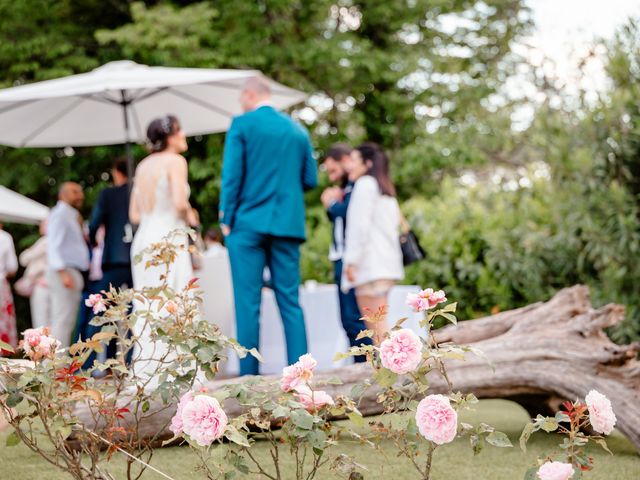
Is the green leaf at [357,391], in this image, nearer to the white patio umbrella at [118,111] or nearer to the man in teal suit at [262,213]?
the man in teal suit at [262,213]

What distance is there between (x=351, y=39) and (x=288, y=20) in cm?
127

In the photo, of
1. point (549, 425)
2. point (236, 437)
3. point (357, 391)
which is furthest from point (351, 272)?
point (236, 437)

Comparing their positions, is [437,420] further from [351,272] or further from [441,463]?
[351,272]

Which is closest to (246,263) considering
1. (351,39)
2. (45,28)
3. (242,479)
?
(242,479)

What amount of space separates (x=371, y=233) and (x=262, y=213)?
0.91m

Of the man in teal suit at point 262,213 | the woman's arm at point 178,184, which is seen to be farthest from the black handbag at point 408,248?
the woman's arm at point 178,184

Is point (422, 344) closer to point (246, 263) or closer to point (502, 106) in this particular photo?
point (246, 263)

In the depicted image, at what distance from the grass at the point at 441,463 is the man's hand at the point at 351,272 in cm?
207

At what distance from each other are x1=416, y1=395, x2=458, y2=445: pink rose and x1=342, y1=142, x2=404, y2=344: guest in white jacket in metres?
3.90

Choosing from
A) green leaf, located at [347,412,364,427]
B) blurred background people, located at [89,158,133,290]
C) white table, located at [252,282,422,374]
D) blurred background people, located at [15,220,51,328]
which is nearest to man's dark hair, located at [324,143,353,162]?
white table, located at [252,282,422,374]

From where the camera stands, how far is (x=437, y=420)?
2.37 metres

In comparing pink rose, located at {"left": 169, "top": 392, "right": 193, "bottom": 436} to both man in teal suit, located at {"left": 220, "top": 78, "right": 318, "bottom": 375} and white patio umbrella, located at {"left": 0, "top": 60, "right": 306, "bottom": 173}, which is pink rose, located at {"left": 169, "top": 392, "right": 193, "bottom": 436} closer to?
man in teal suit, located at {"left": 220, "top": 78, "right": 318, "bottom": 375}

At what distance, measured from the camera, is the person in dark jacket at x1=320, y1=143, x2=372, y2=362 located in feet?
22.1

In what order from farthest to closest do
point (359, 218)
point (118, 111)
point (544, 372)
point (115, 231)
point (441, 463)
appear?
point (118, 111), point (115, 231), point (359, 218), point (544, 372), point (441, 463)
